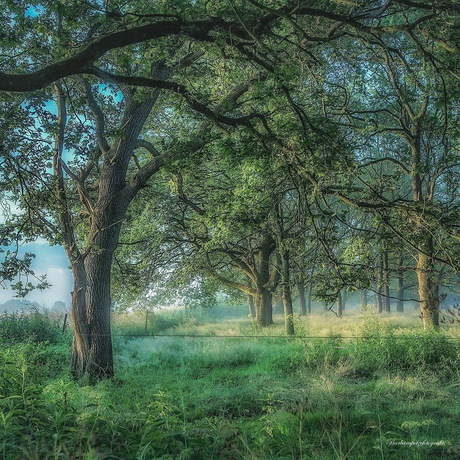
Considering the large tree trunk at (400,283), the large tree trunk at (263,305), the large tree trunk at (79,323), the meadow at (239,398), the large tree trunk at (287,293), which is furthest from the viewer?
the large tree trunk at (263,305)

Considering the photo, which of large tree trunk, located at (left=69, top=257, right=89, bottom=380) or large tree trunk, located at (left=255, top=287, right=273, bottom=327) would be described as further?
large tree trunk, located at (left=255, top=287, right=273, bottom=327)

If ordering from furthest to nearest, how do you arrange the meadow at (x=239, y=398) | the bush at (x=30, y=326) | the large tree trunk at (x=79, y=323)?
the bush at (x=30, y=326)
the large tree trunk at (x=79, y=323)
the meadow at (x=239, y=398)

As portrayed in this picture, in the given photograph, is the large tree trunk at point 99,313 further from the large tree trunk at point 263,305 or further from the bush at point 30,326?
the large tree trunk at point 263,305

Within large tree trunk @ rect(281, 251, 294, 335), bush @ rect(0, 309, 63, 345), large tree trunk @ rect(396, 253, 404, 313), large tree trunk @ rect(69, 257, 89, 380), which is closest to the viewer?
large tree trunk @ rect(69, 257, 89, 380)

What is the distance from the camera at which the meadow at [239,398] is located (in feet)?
12.9

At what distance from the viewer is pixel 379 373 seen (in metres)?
9.66

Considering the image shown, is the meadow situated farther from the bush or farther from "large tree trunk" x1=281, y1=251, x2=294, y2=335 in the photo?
"large tree trunk" x1=281, y1=251, x2=294, y2=335

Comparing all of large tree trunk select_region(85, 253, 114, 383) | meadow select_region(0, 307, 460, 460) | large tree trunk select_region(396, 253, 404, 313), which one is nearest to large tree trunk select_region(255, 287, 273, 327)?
meadow select_region(0, 307, 460, 460)

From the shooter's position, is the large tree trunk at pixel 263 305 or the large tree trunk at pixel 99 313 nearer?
the large tree trunk at pixel 99 313

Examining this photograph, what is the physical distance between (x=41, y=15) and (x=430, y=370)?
1044cm

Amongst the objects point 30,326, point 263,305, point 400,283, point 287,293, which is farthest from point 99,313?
point 400,283

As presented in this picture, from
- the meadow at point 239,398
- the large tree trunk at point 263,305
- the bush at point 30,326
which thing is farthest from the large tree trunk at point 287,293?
the bush at point 30,326

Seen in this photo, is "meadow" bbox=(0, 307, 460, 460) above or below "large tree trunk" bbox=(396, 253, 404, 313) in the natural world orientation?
below

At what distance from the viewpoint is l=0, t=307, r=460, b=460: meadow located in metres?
3.94
